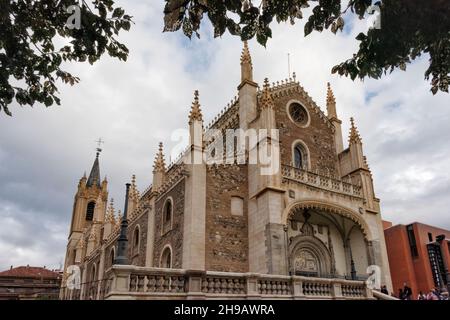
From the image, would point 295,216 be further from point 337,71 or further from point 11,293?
point 11,293

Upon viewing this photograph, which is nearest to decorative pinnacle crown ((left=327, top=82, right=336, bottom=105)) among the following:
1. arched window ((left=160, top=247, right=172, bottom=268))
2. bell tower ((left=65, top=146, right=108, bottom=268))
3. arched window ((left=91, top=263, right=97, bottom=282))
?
arched window ((left=160, top=247, right=172, bottom=268))

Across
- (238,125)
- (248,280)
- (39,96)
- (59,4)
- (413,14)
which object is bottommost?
(248,280)

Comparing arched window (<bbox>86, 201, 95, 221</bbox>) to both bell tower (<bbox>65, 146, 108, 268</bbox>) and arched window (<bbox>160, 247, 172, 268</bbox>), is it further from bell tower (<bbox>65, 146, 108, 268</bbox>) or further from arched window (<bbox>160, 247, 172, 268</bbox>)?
arched window (<bbox>160, 247, 172, 268</bbox>)

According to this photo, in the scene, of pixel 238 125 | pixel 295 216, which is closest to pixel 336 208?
pixel 295 216

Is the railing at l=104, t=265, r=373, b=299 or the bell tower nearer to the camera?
the railing at l=104, t=265, r=373, b=299

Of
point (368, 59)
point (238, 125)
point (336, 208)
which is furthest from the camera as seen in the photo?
point (238, 125)

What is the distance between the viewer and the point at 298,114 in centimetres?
2536

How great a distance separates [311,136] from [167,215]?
10.8 metres

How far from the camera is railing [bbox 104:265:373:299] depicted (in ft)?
31.7

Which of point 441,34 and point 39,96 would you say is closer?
point 441,34

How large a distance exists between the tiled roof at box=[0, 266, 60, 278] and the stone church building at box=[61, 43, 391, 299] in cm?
3198

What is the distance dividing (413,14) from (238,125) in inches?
736

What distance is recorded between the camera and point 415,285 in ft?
95.6

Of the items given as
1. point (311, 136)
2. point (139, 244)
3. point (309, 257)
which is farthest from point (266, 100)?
point (139, 244)
